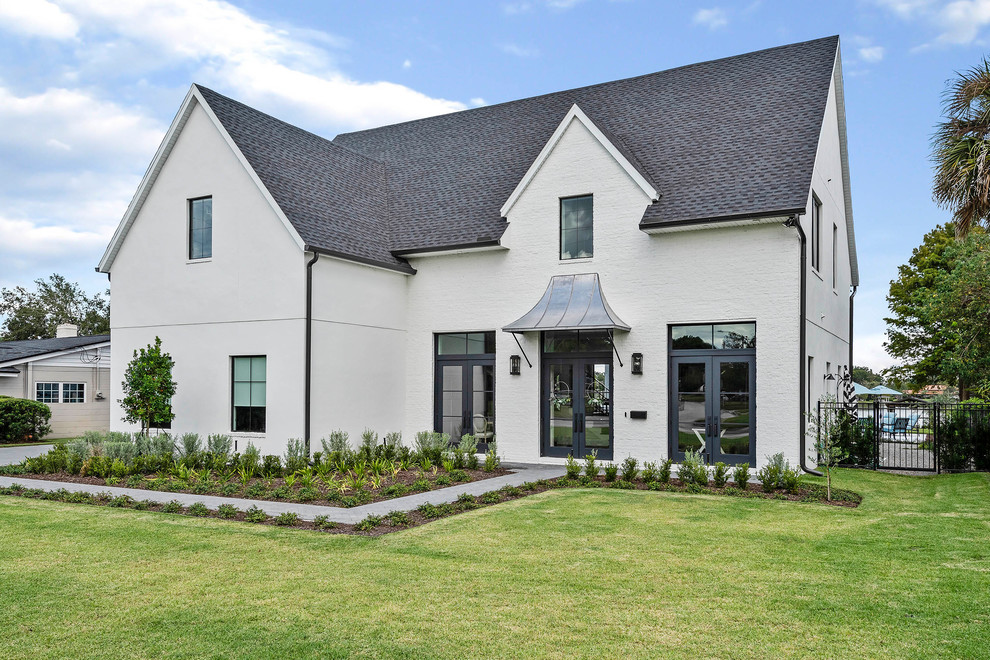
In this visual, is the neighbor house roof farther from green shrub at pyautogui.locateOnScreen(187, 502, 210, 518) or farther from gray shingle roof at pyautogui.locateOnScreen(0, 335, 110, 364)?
gray shingle roof at pyautogui.locateOnScreen(0, 335, 110, 364)

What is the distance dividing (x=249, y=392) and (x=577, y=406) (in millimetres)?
7940

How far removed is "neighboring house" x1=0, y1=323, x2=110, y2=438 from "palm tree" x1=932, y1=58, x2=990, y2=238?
97.5 ft

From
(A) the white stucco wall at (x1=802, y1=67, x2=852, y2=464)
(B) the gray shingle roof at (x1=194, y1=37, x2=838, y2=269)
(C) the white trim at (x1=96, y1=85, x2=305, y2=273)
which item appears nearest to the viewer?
(B) the gray shingle roof at (x1=194, y1=37, x2=838, y2=269)

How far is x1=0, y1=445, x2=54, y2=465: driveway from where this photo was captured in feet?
61.9

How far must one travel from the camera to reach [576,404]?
17875 mm

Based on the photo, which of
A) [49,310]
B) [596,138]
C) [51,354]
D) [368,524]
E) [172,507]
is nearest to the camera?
[368,524]

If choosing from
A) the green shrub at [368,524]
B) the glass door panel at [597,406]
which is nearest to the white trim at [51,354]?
the glass door panel at [597,406]

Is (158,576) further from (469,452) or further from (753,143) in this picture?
(753,143)

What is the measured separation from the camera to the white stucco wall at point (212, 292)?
57.1ft

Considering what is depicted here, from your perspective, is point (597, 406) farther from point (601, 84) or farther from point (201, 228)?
point (201, 228)

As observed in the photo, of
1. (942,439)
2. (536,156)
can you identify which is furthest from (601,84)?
(942,439)

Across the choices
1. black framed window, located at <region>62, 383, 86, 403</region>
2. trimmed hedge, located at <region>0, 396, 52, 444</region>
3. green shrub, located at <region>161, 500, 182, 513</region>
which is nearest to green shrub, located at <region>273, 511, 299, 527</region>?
green shrub, located at <region>161, 500, 182, 513</region>

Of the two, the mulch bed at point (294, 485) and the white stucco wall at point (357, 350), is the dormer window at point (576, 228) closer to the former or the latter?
the white stucco wall at point (357, 350)

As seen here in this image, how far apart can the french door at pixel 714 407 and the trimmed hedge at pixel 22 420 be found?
2205 centimetres
